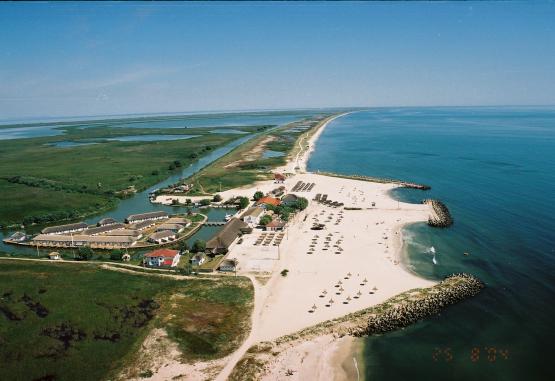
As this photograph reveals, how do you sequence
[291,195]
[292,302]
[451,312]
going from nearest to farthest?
[451,312] → [292,302] → [291,195]

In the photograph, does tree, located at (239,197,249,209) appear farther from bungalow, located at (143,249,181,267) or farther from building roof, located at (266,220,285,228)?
bungalow, located at (143,249,181,267)

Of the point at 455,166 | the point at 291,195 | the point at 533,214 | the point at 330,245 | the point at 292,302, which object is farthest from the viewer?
the point at 455,166

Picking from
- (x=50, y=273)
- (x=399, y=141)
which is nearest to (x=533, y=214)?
(x=50, y=273)

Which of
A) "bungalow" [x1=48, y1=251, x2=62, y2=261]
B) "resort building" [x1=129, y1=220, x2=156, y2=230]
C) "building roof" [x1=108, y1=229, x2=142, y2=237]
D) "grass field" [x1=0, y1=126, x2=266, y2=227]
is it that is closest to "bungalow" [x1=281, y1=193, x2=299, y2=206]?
"resort building" [x1=129, y1=220, x2=156, y2=230]

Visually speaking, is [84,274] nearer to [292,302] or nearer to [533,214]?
[292,302]

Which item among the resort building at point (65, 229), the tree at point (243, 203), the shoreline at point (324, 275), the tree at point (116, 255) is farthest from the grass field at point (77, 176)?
the shoreline at point (324, 275)

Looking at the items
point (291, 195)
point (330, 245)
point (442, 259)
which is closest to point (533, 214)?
point (442, 259)

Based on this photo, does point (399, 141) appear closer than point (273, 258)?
No

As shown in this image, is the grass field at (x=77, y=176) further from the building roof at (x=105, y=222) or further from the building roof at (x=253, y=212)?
the building roof at (x=253, y=212)
